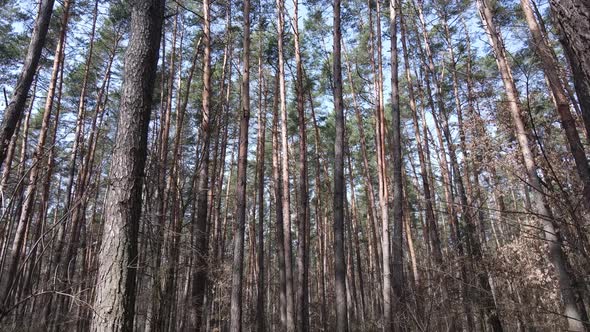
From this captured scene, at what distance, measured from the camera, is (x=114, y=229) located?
314 centimetres

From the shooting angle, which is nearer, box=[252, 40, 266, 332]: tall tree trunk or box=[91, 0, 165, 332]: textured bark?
box=[91, 0, 165, 332]: textured bark

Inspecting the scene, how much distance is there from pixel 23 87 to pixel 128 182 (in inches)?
114

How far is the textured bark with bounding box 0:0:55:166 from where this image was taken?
174 inches

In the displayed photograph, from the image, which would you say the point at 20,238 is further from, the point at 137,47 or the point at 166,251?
the point at 137,47

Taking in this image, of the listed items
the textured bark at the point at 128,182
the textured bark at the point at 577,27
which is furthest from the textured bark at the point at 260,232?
the textured bark at the point at 577,27

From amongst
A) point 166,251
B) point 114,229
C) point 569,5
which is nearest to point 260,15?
point 166,251

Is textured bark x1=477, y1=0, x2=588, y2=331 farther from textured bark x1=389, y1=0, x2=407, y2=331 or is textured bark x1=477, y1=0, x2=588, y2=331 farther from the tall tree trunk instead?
the tall tree trunk

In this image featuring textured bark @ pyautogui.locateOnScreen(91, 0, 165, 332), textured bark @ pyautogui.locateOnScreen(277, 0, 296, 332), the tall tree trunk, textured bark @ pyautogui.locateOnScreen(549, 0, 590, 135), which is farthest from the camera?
the tall tree trunk

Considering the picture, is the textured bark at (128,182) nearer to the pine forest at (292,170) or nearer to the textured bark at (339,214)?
the pine forest at (292,170)

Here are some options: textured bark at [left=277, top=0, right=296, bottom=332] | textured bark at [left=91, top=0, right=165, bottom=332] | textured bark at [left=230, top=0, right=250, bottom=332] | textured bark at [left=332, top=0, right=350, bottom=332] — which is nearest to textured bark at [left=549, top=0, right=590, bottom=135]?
textured bark at [left=91, top=0, right=165, bottom=332]

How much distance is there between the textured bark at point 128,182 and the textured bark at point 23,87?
1881 millimetres

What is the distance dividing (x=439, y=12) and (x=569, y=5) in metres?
14.0

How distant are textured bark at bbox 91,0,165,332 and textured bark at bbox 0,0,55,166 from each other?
1881 millimetres

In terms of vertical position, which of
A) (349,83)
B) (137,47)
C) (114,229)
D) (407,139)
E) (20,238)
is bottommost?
(114,229)
